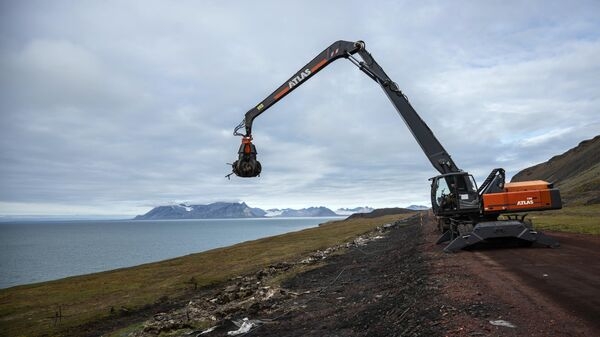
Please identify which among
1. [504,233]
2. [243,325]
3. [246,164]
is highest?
[246,164]

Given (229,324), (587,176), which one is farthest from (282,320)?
(587,176)

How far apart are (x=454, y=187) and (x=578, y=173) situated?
148 metres

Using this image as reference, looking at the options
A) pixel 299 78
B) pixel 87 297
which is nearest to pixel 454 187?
pixel 299 78

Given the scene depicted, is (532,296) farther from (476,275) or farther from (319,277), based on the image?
(319,277)

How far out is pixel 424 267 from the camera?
56.6 ft

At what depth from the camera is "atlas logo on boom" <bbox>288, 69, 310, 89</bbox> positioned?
24.4m

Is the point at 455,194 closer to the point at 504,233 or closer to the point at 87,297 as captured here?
the point at 504,233

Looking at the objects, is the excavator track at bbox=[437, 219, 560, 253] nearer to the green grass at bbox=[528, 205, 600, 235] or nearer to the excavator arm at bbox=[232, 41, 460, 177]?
the excavator arm at bbox=[232, 41, 460, 177]

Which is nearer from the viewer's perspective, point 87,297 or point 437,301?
point 437,301

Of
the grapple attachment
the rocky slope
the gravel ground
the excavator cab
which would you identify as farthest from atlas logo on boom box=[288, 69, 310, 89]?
the rocky slope

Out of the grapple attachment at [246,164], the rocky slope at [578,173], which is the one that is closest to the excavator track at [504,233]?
the grapple attachment at [246,164]

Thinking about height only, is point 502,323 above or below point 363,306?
above

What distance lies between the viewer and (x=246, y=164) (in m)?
22.7

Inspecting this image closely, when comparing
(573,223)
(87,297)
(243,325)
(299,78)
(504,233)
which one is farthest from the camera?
(573,223)
